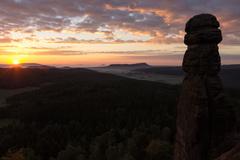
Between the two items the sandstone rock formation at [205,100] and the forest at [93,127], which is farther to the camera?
the forest at [93,127]

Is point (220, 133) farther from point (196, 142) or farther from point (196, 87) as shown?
point (196, 87)

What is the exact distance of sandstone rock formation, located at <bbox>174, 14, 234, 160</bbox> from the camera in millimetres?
23922

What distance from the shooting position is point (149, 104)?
16275 centimetres

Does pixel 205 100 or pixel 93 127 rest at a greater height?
pixel 205 100

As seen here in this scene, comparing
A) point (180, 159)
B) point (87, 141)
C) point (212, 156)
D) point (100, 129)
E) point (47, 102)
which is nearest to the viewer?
point (212, 156)

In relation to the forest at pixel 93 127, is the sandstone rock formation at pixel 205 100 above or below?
above

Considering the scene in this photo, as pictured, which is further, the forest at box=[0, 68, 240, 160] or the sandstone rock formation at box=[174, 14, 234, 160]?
the forest at box=[0, 68, 240, 160]

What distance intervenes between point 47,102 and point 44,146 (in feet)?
251

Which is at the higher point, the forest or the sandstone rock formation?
→ the sandstone rock formation

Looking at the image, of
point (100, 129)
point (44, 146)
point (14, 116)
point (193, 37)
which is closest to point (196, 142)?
point (193, 37)

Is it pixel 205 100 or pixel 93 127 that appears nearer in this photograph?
pixel 205 100

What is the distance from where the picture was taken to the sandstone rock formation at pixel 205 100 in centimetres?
2392

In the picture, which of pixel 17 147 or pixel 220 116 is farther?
pixel 17 147

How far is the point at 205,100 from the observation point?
2391 cm
